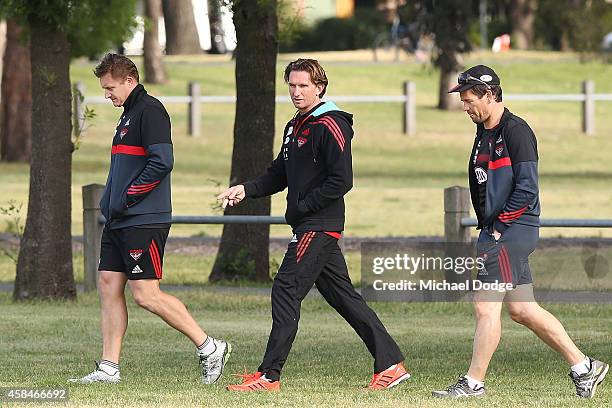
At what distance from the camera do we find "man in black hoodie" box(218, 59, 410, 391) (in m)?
8.66

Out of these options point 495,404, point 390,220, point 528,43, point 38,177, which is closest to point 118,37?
point 390,220

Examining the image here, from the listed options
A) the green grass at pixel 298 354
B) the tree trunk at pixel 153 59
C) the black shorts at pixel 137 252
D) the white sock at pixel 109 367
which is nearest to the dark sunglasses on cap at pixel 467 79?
the green grass at pixel 298 354

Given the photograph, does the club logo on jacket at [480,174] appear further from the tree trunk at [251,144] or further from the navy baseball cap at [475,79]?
the tree trunk at [251,144]

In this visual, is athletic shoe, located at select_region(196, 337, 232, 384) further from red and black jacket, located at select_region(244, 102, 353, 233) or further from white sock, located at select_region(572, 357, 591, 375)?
white sock, located at select_region(572, 357, 591, 375)

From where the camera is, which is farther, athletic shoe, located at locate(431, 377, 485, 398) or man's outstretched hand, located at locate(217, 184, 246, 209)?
man's outstretched hand, located at locate(217, 184, 246, 209)

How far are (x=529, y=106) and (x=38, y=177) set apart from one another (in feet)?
103

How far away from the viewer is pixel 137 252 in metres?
8.95

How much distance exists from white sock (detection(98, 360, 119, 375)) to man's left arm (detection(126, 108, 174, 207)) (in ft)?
3.09

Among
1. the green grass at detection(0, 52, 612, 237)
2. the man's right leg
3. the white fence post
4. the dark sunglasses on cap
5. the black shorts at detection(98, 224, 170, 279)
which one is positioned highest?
the dark sunglasses on cap

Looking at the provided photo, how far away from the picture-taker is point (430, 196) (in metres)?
28.5

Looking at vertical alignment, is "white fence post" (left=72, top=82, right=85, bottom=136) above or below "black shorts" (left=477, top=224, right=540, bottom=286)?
above

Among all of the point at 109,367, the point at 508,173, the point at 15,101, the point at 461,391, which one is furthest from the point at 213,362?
the point at 15,101

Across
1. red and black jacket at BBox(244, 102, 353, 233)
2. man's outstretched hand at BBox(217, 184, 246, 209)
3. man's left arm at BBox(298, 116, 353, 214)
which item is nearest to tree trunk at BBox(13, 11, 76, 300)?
man's outstretched hand at BBox(217, 184, 246, 209)

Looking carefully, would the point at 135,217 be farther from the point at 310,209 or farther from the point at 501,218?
the point at 501,218
